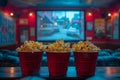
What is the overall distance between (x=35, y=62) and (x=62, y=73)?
219 mm

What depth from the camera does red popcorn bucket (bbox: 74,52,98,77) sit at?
2.02 m

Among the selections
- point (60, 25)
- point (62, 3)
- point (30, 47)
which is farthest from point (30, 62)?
point (60, 25)

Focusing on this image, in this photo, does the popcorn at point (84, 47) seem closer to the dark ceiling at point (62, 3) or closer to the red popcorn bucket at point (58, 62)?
the red popcorn bucket at point (58, 62)

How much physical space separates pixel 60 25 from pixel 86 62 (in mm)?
12510

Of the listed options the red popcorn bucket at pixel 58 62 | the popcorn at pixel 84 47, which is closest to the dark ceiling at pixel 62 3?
the popcorn at pixel 84 47

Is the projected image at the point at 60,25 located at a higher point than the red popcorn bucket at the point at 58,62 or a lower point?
higher

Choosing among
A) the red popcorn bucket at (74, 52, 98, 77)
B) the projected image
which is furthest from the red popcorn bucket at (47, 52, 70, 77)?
the projected image

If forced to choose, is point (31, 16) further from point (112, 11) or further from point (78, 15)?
point (112, 11)

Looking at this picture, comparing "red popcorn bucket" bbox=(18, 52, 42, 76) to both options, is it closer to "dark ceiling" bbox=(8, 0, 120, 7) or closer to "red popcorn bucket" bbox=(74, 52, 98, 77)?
"red popcorn bucket" bbox=(74, 52, 98, 77)

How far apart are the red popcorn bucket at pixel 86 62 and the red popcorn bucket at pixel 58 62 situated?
0.09 metres

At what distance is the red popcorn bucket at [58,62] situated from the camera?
1.99 m

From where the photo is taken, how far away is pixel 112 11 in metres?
13.3

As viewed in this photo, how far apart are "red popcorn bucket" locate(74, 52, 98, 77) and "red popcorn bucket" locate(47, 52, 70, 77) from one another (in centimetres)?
9

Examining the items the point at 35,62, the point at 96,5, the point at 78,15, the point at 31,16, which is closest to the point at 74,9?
the point at 78,15
